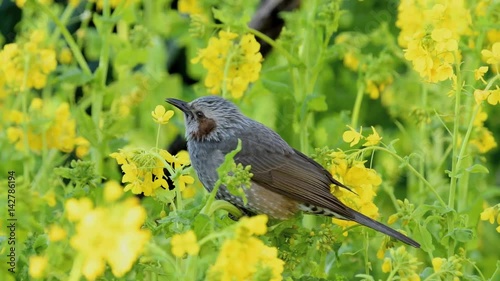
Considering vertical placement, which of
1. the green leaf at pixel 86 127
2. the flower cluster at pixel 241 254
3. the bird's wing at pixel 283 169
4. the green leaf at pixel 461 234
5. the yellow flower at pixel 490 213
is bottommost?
the green leaf at pixel 86 127

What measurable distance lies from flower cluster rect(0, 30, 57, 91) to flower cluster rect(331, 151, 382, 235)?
1489mm

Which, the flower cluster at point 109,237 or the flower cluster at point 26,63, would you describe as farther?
the flower cluster at point 26,63

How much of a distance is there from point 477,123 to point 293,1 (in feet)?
6.56

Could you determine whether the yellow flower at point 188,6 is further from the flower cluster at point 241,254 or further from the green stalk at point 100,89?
the flower cluster at point 241,254

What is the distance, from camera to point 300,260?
133 inches

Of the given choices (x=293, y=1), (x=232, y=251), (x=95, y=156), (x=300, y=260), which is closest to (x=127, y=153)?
(x=300, y=260)

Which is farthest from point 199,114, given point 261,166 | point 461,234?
point 461,234

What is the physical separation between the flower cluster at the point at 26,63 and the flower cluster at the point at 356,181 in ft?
4.88

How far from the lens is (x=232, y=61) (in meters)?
4.20

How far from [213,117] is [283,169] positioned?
1.36ft

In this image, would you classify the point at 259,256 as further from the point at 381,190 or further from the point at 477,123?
the point at 381,190

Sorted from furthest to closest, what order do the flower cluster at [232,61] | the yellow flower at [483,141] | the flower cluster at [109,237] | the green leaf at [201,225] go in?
the yellow flower at [483,141] → the flower cluster at [232,61] → the green leaf at [201,225] → the flower cluster at [109,237]

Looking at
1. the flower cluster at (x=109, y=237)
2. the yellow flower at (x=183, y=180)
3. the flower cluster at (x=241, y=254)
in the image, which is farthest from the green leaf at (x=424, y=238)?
the flower cluster at (x=109, y=237)

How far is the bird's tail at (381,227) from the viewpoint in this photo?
3.46 m
